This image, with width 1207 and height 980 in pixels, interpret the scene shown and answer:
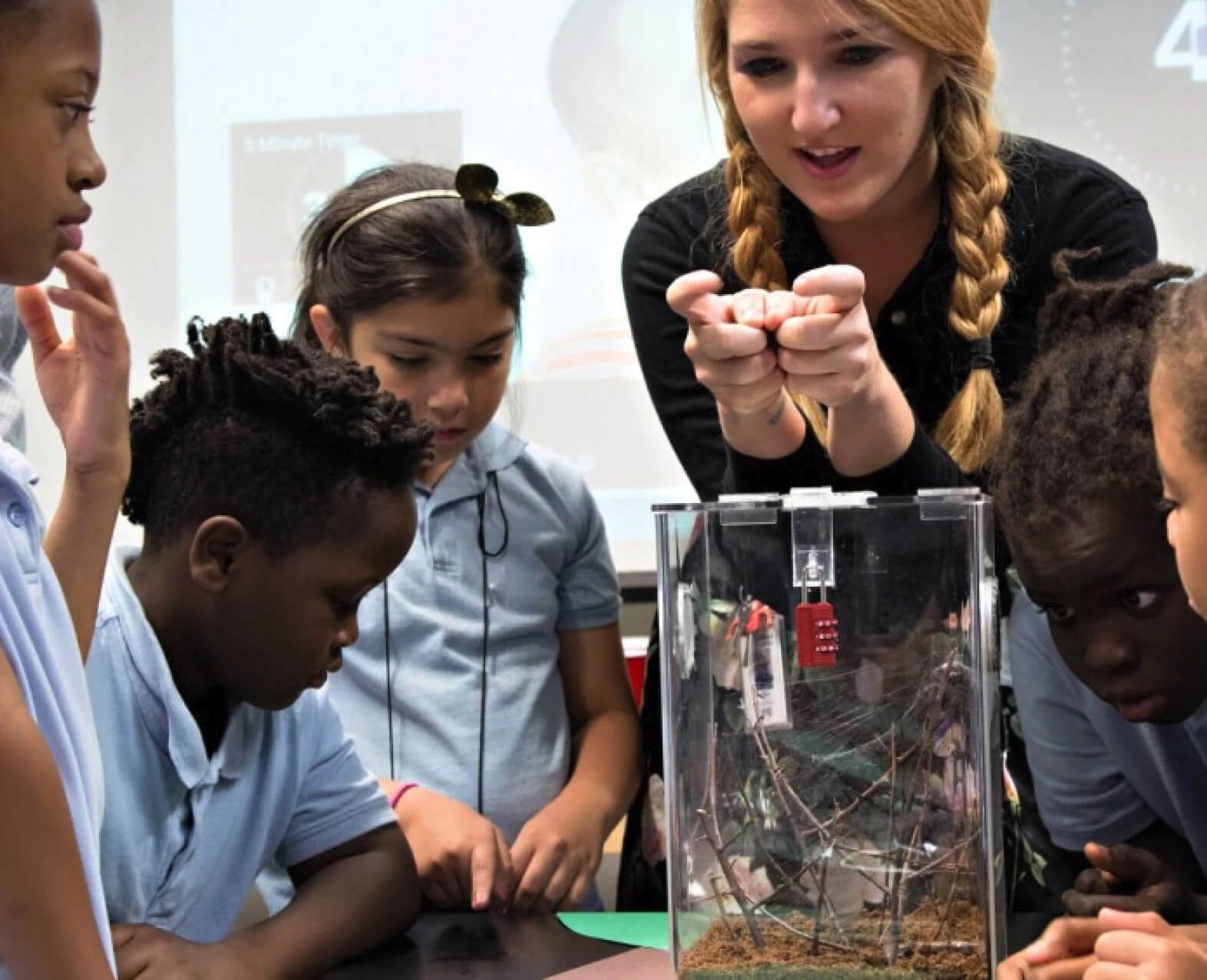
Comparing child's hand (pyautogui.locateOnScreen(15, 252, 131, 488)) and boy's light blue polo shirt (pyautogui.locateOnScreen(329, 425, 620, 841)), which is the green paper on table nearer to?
boy's light blue polo shirt (pyautogui.locateOnScreen(329, 425, 620, 841))

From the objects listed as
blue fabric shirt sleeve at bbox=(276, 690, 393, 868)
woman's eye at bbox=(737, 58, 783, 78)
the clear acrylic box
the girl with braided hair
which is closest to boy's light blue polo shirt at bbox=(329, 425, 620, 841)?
the girl with braided hair

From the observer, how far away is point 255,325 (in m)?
1.17

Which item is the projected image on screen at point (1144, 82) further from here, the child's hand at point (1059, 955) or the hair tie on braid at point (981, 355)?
the child's hand at point (1059, 955)

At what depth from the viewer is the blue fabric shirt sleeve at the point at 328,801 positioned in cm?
117

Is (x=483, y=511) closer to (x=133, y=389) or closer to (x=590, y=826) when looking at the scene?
(x=590, y=826)

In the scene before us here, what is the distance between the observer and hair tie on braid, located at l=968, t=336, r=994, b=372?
129cm

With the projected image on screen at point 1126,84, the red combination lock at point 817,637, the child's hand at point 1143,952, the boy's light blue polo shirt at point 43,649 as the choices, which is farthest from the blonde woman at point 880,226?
the projected image on screen at point 1126,84

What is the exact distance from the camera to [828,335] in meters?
0.97

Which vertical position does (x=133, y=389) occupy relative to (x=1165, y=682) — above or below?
above

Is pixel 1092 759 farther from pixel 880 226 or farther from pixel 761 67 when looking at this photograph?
pixel 761 67

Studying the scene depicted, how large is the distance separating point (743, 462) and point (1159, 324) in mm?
372

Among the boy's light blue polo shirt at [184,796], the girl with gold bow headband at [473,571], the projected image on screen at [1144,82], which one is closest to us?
the boy's light blue polo shirt at [184,796]

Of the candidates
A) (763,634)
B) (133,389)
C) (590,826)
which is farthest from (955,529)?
(133,389)

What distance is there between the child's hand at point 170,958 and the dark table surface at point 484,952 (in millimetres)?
68
